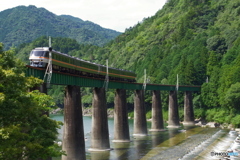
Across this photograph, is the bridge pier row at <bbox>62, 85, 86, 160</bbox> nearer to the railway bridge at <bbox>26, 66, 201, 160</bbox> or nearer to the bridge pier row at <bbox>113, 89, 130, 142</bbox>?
the railway bridge at <bbox>26, 66, 201, 160</bbox>

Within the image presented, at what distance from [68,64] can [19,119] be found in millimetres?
29163

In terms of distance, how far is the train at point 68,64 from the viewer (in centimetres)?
5034

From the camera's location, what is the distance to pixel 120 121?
81.8 meters

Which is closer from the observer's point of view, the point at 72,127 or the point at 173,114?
the point at 72,127

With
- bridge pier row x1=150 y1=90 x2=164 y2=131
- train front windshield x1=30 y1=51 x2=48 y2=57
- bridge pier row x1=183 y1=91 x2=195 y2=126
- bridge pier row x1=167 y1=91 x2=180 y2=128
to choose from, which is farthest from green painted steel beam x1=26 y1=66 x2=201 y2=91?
bridge pier row x1=183 y1=91 x2=195 y2=126

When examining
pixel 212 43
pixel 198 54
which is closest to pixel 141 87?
pixel 198 54

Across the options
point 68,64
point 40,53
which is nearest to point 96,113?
point 68,64

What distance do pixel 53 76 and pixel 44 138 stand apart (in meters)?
21.3

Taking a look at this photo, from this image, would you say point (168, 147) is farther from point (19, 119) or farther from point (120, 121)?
point (19, 119)

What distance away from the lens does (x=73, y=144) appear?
55.2 meters

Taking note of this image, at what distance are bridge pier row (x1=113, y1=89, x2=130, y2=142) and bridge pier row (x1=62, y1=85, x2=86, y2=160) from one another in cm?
2517

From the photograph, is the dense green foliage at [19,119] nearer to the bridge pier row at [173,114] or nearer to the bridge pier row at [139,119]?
the bridge pier row at [139,119]

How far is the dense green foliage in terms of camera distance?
26.6 meters

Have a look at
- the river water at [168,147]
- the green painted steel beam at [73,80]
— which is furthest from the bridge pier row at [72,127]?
the river water at [168,147]
